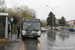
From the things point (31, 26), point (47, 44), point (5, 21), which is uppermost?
point (5, 21)

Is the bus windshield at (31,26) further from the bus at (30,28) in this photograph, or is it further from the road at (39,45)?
the road at (39,45)

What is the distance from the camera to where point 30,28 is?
1344cm

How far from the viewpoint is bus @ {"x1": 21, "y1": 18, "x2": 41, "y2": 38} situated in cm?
1323

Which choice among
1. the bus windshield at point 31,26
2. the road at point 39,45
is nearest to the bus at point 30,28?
the bus windshield at point 31,26

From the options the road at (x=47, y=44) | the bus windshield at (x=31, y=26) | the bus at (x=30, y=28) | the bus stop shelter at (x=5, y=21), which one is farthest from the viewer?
the bus windshield at (x=31, y=26)

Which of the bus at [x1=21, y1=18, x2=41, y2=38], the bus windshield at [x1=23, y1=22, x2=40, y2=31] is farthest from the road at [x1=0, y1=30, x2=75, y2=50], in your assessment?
the bus windshield at [x1=23, y1=22, x2=40, y2=31]

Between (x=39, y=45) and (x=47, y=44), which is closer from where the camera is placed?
(x=39, y=45)

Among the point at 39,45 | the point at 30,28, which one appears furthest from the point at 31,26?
the point at 39,45

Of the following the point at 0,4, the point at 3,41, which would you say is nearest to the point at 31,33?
the point at 3,41

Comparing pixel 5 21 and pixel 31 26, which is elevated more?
pixel 5 21

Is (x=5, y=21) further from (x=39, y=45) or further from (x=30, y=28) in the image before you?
(x=39, y=45)

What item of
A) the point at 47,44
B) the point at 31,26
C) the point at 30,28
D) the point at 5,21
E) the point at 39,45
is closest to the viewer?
the point at 39,45

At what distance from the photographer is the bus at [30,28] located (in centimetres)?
1323

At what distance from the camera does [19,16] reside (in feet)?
166
